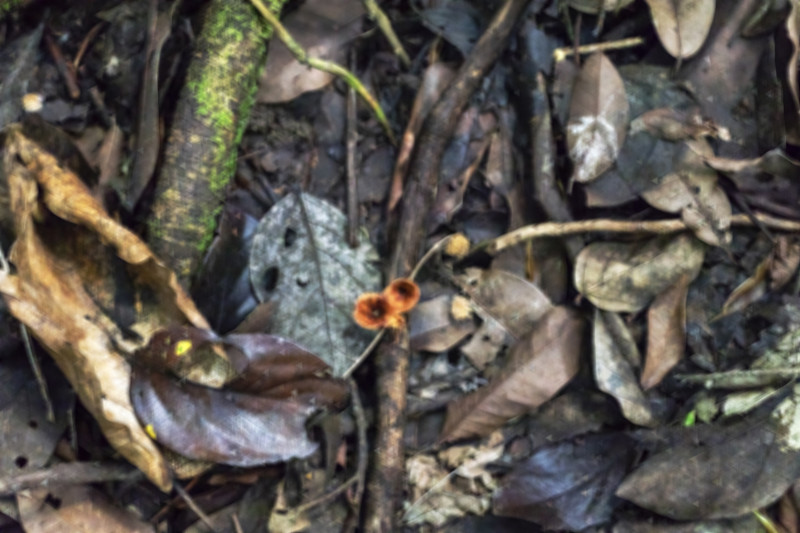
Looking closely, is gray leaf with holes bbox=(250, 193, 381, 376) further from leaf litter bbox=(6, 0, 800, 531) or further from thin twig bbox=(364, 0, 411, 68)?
thin twig bbox=(364, 0, 411, 68)

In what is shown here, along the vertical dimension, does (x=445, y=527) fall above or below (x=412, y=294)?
below

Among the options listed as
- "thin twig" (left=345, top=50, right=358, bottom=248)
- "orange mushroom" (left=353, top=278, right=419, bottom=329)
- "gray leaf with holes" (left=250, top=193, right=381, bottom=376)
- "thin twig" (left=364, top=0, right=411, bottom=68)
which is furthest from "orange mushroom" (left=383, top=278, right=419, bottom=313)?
"thin twig" (left=364, top=0, right=411, bottom=68)

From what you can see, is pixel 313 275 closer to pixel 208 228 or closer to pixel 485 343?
pixel 208 228

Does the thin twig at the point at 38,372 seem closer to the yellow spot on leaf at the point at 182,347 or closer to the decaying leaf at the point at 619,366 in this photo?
the yellow spot on leaf at the point at 182,347

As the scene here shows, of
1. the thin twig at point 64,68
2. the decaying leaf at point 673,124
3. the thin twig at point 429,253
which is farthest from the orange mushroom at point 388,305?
the thin twig at point 64,68

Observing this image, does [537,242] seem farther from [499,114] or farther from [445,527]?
[445,527]

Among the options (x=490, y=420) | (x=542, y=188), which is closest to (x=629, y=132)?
(x=542, y=188)
